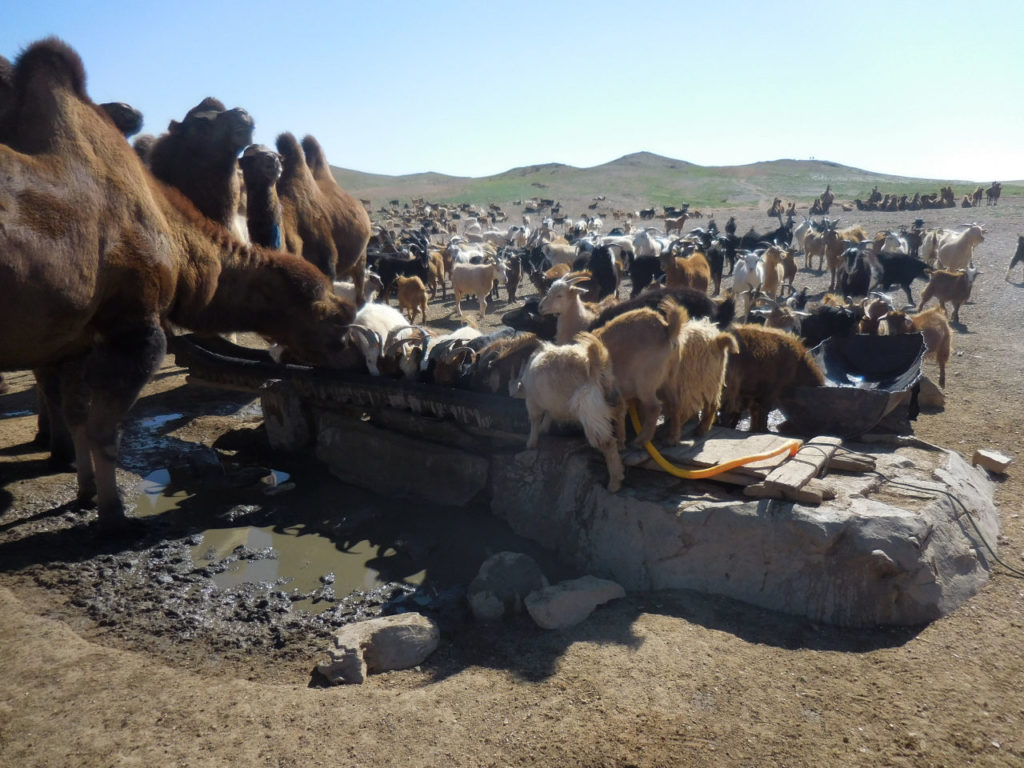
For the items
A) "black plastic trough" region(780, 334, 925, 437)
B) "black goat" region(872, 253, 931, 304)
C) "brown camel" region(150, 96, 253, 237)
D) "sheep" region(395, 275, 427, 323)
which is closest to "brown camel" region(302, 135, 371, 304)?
"brown camel" region(150, 96, 253, 237)

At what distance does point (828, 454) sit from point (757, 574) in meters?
1.20

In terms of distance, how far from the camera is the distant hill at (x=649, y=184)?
7156 centimetres

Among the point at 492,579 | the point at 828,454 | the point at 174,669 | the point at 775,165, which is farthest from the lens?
the point at 775,165

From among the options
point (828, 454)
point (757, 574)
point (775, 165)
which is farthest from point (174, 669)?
point (775, 165)

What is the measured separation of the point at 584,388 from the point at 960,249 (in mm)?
19084

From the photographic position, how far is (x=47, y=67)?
215 inches

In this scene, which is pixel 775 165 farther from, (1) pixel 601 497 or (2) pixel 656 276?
(1) pixel 601 497

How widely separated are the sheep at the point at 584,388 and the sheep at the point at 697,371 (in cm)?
63

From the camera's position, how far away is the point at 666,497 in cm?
503

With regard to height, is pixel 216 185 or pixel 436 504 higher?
pixel 216 185

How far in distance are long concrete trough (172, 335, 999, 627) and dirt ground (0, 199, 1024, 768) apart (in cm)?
20

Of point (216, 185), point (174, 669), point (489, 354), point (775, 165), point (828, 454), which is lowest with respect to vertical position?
point (174, 669)

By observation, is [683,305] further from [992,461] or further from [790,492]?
[790,492]

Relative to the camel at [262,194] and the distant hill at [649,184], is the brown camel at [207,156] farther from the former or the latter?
the distant hill at [649,184]
